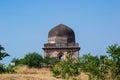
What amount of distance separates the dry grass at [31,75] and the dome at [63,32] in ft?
22.5

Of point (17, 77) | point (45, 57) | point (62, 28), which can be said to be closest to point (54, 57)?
point (45, 57)

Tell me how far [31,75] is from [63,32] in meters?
21.5

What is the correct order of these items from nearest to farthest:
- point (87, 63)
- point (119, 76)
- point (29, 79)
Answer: point (29, 79) → point (119, 76) → point (87, 63)

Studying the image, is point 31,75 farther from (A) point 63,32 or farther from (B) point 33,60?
(A) point 63,32

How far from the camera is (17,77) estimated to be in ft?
61.6

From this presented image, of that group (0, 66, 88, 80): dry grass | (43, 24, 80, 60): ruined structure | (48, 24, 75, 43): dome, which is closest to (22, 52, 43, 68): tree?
(0, 66, 88, 80): dry grass

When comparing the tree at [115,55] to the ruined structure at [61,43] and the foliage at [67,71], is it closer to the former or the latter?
the foliage at [67,71]

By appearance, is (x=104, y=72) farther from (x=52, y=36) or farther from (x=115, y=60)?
(x=52, y=36)

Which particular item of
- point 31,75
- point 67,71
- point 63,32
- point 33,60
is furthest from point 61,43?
point 31,75

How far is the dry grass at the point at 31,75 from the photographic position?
18734 mm

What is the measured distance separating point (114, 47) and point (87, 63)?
293 centimetres

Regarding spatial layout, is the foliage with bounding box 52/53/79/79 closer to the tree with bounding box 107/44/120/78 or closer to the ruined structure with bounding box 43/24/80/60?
the tree with bounding box 107/44/120/78

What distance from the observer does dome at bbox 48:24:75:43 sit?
4341cm

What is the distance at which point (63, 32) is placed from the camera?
143 ft
